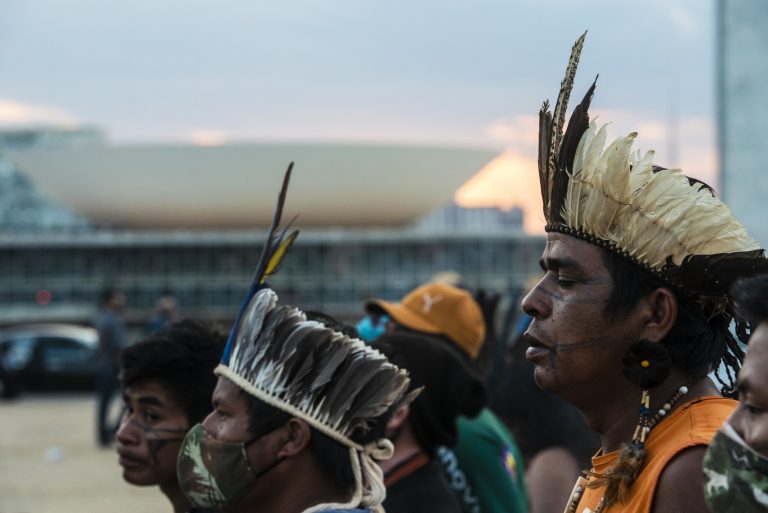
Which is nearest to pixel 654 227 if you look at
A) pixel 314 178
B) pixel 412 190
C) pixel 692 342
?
pixel 692 342

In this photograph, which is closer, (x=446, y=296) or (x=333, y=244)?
(x=446, y=296)

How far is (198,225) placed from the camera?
140 ft

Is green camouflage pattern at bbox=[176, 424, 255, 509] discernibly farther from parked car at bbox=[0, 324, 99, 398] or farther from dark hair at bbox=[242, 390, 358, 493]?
parked car at bbox=[0, 324, 99, 398]

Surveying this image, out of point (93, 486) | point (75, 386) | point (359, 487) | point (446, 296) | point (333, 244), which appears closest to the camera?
point (359, 487)

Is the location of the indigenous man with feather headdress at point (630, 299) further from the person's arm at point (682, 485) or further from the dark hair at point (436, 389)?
the dark hair at point (436, 389)

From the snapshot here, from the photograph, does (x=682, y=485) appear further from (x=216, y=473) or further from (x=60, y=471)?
(x=60, y=471)

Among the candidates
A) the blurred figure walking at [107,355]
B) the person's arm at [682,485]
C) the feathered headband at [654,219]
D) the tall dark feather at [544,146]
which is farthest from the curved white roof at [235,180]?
the person's arm at [682,485]

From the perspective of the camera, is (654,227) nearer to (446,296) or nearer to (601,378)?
(601,378)

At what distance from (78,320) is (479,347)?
93.0 ft

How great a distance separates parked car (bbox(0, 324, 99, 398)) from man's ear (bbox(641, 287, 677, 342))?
18.7m

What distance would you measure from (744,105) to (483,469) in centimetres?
350

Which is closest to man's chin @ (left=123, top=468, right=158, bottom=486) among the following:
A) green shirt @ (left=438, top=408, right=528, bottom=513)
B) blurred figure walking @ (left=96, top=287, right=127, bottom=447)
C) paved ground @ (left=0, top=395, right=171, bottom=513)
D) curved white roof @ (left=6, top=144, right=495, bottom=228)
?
→ green shirt @ (left=438, top=408, right=528, bottom=513)

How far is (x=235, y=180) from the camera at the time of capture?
134ft

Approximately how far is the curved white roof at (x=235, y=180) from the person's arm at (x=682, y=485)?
3722 centimetres
